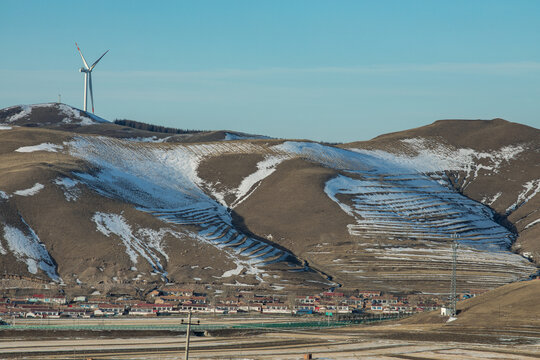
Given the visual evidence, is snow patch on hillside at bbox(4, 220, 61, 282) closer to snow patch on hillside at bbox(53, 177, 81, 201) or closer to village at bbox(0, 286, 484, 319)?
village at bbox(0, 286, 484, 319)

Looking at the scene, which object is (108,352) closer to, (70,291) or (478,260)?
(70,291)

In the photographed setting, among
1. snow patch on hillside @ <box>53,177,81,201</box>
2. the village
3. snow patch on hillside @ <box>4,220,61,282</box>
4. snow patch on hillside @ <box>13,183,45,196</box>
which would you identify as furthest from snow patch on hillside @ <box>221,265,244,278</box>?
snow patch on hillside @ <box>13,183,45,196</box>

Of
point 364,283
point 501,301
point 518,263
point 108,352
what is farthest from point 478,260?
point 108,352

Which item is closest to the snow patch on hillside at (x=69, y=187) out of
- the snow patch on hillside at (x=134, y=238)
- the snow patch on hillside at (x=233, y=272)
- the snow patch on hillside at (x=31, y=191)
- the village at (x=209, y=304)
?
the snow patch on hillside at (x=31, y=191)

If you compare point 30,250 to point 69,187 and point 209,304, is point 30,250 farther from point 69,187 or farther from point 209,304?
point 209,304

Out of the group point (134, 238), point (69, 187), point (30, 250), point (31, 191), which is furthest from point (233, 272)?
point (31, 191)

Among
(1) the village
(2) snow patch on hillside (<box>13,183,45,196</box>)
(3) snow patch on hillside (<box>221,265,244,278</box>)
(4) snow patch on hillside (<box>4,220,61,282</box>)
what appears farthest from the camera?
(2) snow patch on hillside (<box>13,183,45,196</box>)
